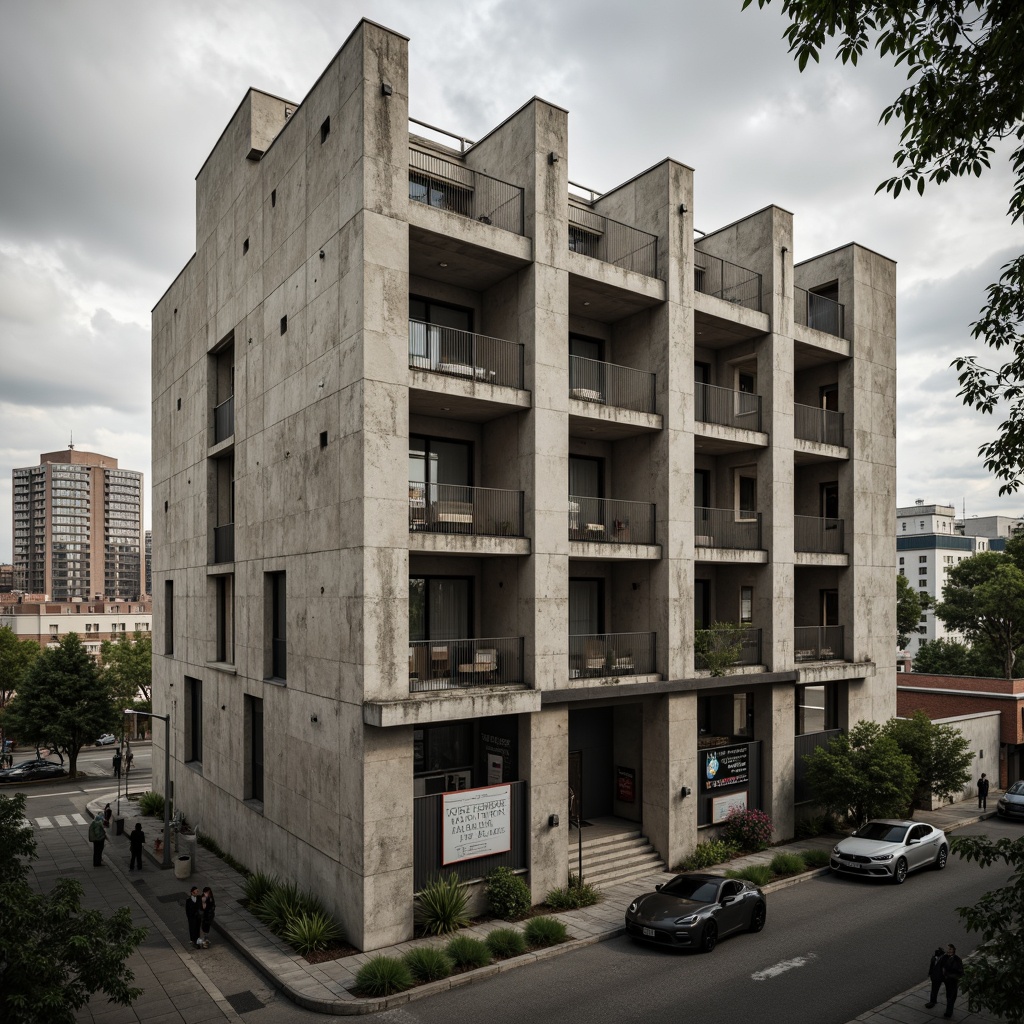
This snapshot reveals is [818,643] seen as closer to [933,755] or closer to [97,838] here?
[933,755]

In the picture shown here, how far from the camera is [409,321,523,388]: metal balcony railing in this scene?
2023 centimetres

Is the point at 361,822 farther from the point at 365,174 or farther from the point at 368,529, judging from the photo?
the point at 365,174

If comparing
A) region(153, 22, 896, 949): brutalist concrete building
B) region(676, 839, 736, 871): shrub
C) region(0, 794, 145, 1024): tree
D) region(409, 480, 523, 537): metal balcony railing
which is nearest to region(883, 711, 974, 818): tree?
region(153, 22, 896, 949): brutalist concrete building

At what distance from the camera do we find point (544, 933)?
1784 cm

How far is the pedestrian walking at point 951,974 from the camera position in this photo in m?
14.1

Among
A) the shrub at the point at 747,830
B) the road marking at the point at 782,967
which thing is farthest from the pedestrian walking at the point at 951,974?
the shrub at the point at 747,830

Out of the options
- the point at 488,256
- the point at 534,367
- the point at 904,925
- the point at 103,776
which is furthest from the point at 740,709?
the point at 103,776

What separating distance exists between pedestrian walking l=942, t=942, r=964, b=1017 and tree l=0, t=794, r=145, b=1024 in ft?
44.5

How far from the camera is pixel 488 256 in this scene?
2072cm

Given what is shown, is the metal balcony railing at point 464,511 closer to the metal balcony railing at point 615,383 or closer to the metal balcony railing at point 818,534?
the metal balcony railing at point 615,383

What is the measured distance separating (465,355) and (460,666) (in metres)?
8.39

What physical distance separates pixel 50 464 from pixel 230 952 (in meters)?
197

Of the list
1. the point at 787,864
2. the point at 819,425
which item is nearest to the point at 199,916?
the point at 787,864

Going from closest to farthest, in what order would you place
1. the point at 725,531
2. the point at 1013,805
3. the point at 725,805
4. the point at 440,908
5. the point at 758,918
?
the point at 440,908
the point at 758,918
the point at 725,805
the point at 725,531
the point at 1013,805
